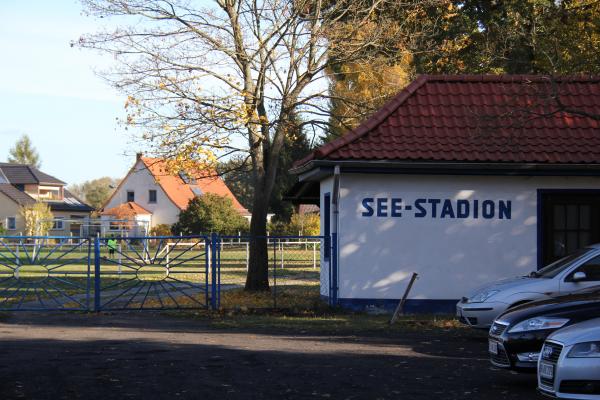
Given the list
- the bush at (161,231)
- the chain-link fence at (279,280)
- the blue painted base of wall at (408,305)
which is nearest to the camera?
the blue painted base of wall at (408,305)

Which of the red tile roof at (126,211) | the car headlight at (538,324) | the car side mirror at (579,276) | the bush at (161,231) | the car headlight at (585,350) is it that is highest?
the red tile roof at (126,211)

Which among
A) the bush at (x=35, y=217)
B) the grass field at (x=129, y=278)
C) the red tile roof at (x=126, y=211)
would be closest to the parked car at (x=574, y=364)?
the grass field at (x=129, y=278)

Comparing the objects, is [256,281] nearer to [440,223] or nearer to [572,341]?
[440,223]

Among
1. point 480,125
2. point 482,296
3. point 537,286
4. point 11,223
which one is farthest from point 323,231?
point 11,223

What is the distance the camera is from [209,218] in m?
64.0

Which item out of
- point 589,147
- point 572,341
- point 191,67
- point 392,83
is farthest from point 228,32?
point 572,341

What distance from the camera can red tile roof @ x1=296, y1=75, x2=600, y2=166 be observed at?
19.3 meters

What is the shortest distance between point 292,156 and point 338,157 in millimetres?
38640

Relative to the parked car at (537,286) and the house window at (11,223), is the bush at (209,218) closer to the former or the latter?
the house window at (11,223)

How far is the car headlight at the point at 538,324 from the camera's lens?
10203 millimetres

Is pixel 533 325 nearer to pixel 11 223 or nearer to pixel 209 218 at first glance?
pixel 209 218

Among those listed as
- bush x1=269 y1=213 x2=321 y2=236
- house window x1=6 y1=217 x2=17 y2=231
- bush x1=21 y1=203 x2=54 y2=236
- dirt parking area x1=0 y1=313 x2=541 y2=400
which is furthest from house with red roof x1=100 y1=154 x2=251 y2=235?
dirt parking area x1=0 y1=313 x2=541 y2=400

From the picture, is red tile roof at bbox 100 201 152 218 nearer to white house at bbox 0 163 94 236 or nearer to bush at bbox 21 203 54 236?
bush at bbox 21 203 54 236

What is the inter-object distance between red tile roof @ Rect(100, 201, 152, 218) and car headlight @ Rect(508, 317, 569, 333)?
223 feet
